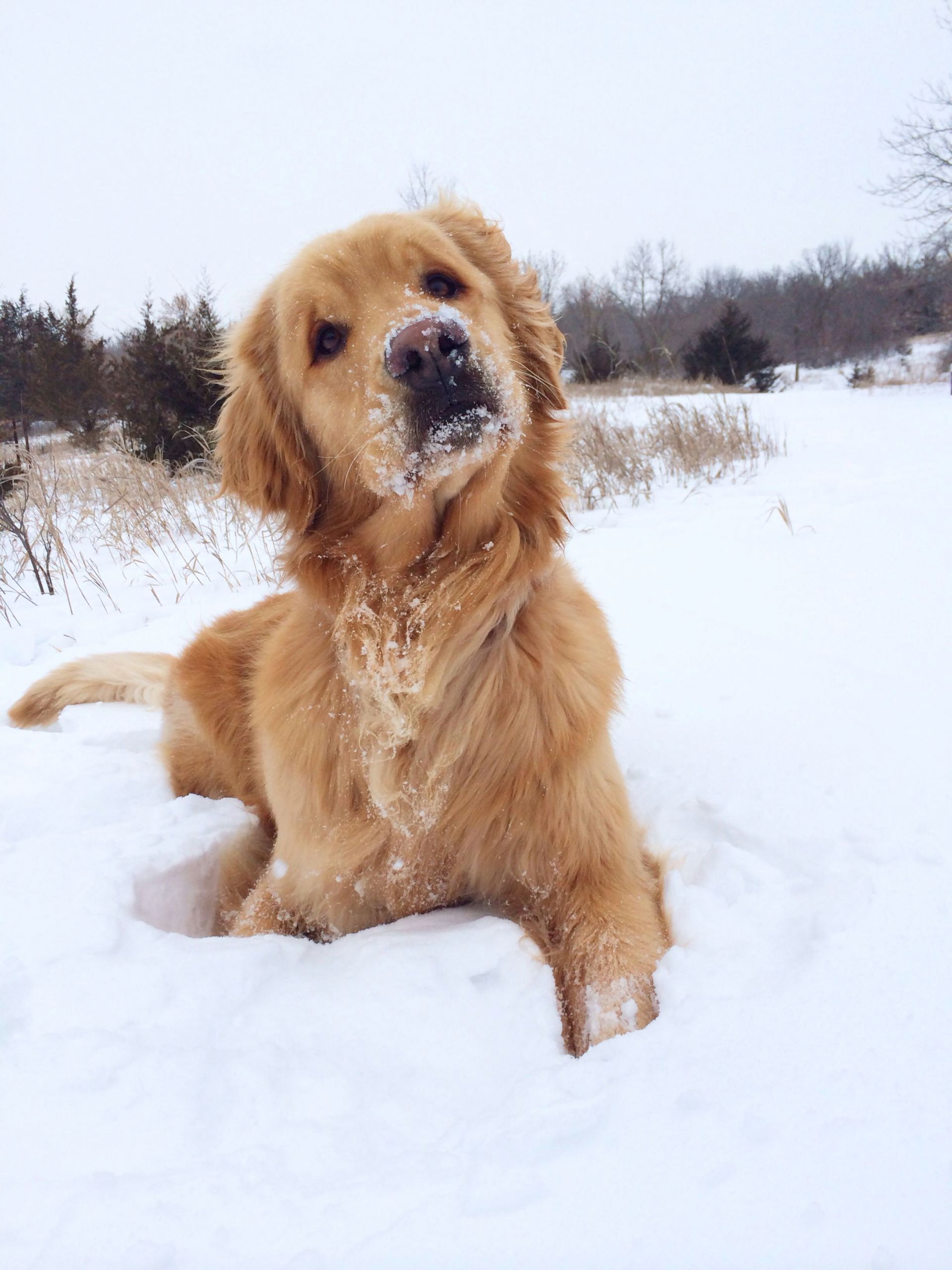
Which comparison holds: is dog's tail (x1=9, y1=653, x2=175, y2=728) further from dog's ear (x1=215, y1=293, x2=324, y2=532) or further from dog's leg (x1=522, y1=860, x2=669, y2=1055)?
dog's leg (x1=522, y1=860, x2=669, y2=1055)

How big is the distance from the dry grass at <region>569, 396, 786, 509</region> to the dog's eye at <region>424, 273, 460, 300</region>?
16.0 ft

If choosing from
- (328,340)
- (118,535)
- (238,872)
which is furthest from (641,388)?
(238,872)

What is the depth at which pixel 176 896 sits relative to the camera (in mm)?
2080

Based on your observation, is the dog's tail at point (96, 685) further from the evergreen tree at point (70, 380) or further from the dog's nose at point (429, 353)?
the evergreen tree at point (70, 380)

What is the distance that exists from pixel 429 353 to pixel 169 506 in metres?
6.25

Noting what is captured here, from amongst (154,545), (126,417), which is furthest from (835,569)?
(126,417)

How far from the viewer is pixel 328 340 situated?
2160mm

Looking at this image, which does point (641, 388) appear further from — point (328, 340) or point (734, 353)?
point (328, 340)

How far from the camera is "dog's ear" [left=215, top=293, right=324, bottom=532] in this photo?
227 cm

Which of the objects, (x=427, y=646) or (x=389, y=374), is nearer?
(x=389, y=374)

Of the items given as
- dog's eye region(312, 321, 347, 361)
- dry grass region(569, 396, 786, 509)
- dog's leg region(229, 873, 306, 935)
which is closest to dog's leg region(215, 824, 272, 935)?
dog's leg region(229, 873, 306, 935)

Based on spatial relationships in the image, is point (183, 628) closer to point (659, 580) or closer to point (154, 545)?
point (154, 545)

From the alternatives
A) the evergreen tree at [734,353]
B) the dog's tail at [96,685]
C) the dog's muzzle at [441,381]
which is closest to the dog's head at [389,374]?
the dog's muzzle at [441,381]

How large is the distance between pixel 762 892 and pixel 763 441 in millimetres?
8772
